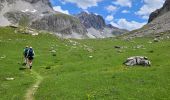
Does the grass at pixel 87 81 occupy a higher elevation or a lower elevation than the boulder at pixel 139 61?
lower

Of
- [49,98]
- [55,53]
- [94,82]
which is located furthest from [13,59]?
[49,98]

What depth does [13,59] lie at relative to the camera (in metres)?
68.8

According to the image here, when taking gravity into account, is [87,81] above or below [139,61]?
below

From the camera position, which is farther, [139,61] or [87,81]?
[139,61]

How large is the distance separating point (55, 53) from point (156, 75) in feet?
120

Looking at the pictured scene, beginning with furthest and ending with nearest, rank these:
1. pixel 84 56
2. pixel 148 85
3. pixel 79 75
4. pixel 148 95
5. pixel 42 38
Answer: pixel 42 38
pixel 84 56
pixel 79 75
pixel 148 85
pixel 148 95

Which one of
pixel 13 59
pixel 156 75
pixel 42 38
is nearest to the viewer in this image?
pixel 156 75

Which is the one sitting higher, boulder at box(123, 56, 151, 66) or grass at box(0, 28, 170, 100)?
boulder at box(123, 56, 151, 66)

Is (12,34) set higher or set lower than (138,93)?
higher

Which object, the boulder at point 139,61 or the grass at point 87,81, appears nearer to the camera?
the grass at point 87,81

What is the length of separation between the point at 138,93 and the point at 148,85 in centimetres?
384

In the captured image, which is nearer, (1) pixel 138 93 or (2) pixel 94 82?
(1) pixel 138 93

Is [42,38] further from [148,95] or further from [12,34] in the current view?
[148,95]

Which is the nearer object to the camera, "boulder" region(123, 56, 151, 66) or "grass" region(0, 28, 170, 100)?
"grass" region(0, 28, 170, 100)
